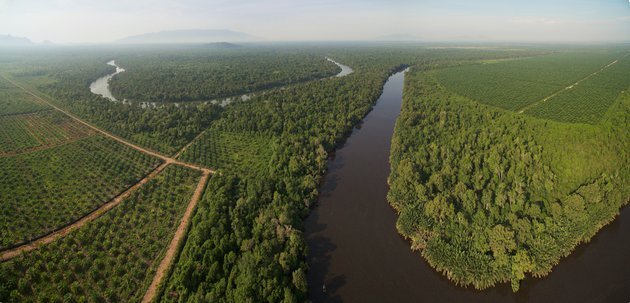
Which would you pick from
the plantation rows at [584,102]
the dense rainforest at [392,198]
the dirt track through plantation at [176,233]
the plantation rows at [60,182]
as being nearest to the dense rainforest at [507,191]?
the dense rainforest at [392,198]

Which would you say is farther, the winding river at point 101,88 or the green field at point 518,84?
the winding river at point 101,88

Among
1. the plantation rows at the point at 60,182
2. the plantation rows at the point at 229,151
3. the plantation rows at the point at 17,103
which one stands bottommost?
the plantation rows at the point at 60,182

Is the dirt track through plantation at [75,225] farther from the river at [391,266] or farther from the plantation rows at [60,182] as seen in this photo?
the river at [391,266]

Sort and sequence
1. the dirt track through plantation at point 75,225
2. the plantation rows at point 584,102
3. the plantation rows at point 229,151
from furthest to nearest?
the plantation rows at point 584,102
the plantation rows at point 229,151
the dirt track through plantation at point 75,225

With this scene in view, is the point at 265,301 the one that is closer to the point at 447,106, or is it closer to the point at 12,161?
the point at 12,161

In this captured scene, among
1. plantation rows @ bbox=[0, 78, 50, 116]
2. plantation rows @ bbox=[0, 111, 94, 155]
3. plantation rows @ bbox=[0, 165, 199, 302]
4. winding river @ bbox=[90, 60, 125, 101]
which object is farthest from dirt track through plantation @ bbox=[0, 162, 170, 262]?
winding river @ bbox=[90, 60, 125, 101]

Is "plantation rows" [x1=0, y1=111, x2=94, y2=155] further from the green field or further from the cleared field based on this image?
the green field

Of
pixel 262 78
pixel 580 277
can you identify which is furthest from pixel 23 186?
pixel 262 78
